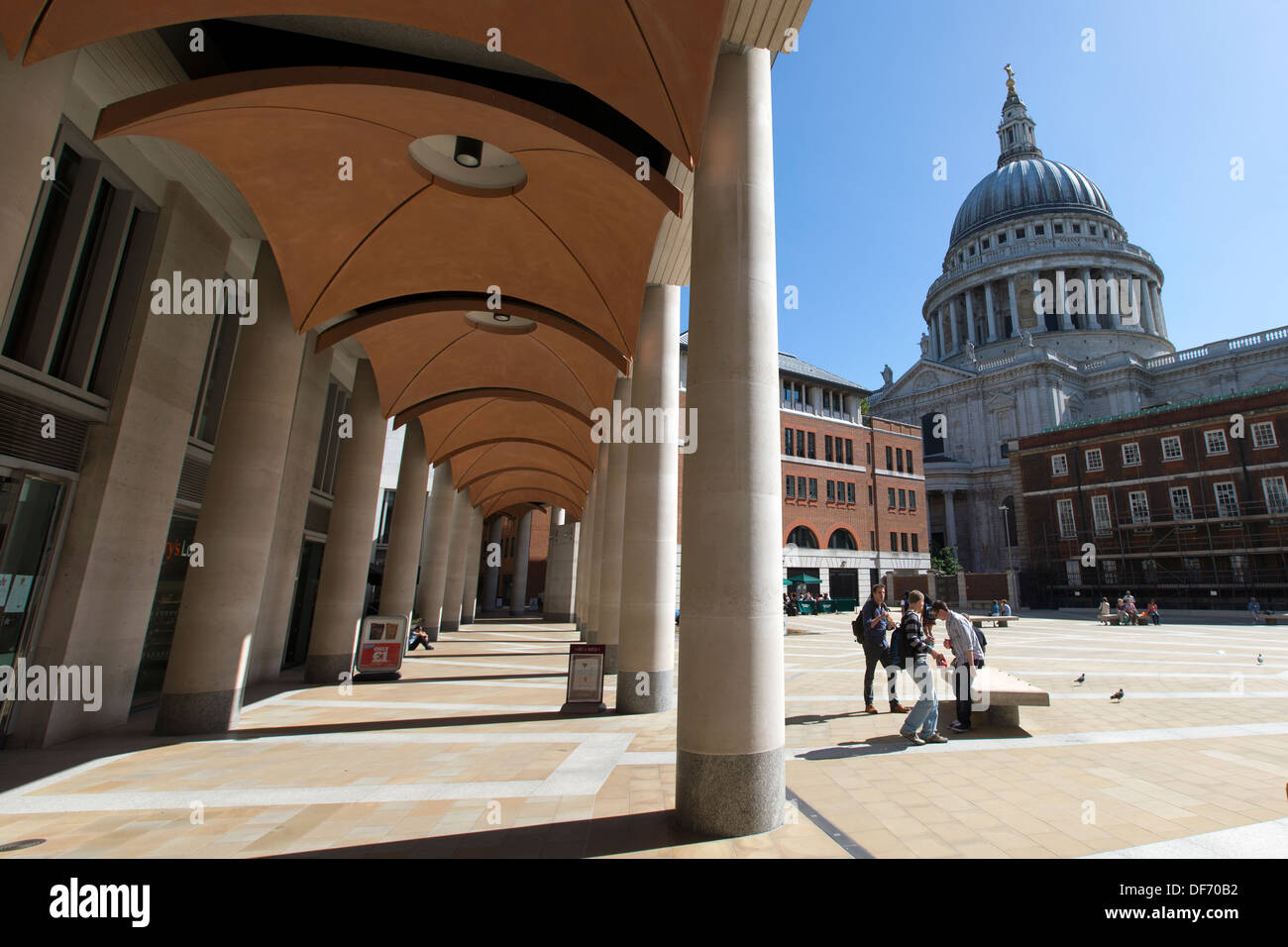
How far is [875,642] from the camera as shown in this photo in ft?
31.6

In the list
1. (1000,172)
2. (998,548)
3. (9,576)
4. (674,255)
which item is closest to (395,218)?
(674,255)

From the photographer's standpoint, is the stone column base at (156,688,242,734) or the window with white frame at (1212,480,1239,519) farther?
the window with white frame at (1212,480,1239,519)

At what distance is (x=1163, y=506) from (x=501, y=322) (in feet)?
167

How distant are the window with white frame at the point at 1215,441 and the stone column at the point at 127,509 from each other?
5775 centimetres

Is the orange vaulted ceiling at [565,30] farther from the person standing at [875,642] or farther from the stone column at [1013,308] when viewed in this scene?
the stone column at [1013,308]

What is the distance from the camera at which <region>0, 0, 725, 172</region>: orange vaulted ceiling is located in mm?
6051

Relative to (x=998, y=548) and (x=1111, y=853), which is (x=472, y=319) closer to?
(x=1111, y=853)

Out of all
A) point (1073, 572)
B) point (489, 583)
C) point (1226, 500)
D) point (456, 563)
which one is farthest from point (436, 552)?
point (1226, 500)

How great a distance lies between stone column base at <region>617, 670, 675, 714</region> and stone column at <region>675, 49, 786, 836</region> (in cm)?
542

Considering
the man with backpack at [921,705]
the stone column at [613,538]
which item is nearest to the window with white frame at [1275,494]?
the stone column at [613,538]

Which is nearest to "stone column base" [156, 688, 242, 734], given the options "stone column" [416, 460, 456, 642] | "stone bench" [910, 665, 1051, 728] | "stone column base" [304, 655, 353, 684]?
"stone column base" [304, 655, 353, 684]

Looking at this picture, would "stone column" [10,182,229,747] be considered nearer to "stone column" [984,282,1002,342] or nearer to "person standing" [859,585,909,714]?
"person standing" [859,585,909,714]

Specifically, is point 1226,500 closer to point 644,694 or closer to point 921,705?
point 921,705
